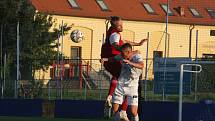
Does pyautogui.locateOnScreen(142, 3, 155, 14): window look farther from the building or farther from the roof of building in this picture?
the roof of building

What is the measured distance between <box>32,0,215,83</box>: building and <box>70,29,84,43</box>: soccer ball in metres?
0.37

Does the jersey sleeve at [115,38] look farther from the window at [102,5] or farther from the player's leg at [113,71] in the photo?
the window at [102,5]

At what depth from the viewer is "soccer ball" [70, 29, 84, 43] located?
2249 inches

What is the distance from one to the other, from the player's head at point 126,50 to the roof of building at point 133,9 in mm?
45378

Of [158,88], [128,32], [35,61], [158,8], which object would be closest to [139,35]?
[128,32]

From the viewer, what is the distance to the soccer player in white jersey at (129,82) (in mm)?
14219

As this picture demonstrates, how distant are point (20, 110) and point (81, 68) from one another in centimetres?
637

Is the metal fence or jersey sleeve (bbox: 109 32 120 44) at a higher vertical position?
jersey sleeve (bbox: 109 32 120 44)

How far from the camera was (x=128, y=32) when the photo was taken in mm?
63125

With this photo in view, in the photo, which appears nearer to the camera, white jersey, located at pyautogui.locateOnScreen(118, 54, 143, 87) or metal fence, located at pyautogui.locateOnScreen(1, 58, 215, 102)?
white jersey, located at pyautogui.locateOnScreen(118, 54, 143, 87)

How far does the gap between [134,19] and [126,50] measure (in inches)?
2038

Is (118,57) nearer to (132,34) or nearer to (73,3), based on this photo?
(132,34)

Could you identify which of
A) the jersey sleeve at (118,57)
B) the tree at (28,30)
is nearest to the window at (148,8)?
the tree at (28,30)

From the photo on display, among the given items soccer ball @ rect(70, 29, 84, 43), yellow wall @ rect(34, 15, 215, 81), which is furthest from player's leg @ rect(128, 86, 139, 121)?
soccer ball @ rect(70, 29, 84, 43)
